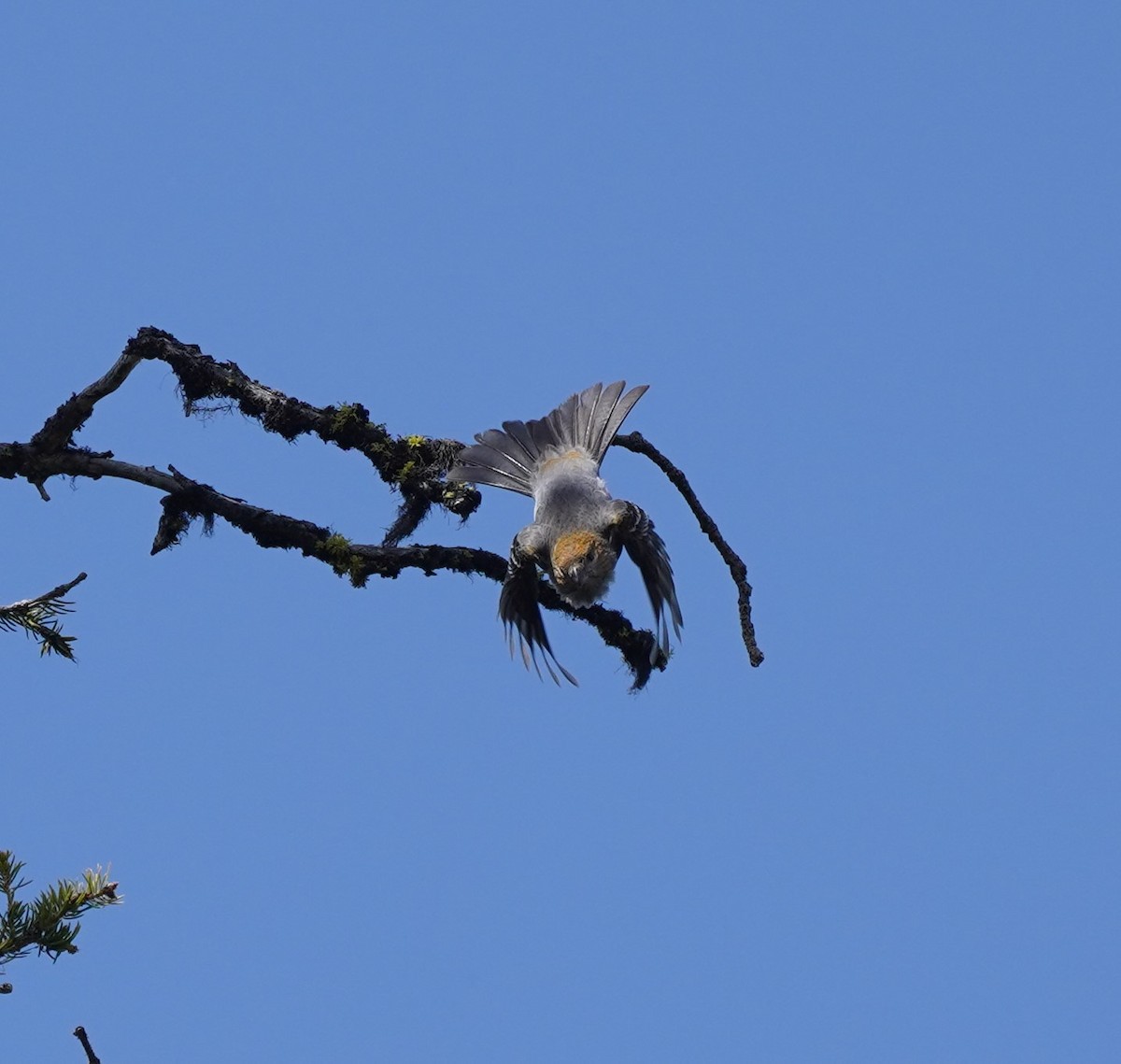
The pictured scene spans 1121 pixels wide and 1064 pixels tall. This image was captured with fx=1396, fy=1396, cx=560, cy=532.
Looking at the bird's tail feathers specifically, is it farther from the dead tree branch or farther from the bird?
the dead tree branch

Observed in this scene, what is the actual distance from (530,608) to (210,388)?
1.90 metres

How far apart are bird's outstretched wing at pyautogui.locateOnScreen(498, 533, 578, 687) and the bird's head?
14cm

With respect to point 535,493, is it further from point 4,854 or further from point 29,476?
point 4,854

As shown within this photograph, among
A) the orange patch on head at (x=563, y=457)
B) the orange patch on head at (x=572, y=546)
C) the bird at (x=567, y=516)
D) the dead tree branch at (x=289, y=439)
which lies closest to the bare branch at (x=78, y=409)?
the dead tree branch at (x=289, y=439)

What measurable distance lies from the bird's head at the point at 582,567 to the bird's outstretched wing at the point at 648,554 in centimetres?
25

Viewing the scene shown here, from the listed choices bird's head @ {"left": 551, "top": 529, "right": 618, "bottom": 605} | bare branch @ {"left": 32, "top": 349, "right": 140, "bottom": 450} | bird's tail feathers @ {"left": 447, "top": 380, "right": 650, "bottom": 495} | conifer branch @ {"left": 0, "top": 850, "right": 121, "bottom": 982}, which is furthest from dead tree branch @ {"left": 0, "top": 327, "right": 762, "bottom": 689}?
conifer branch @ {"left": 0, "top": 850, "right": 121, "bottom": 982}

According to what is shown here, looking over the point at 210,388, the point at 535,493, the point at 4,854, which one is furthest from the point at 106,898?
the point at 535,493

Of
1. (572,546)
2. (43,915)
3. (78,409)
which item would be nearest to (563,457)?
(572,546)

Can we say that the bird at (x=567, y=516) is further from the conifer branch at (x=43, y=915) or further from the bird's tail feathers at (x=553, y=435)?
the conifer branch at (x=43, y=915)

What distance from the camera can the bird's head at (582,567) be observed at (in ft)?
21.6

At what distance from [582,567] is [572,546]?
0.13 meters

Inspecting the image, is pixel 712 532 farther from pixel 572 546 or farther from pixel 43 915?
pixel 43 915

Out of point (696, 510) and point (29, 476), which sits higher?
point (696, 510)

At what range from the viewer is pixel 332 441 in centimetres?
609
